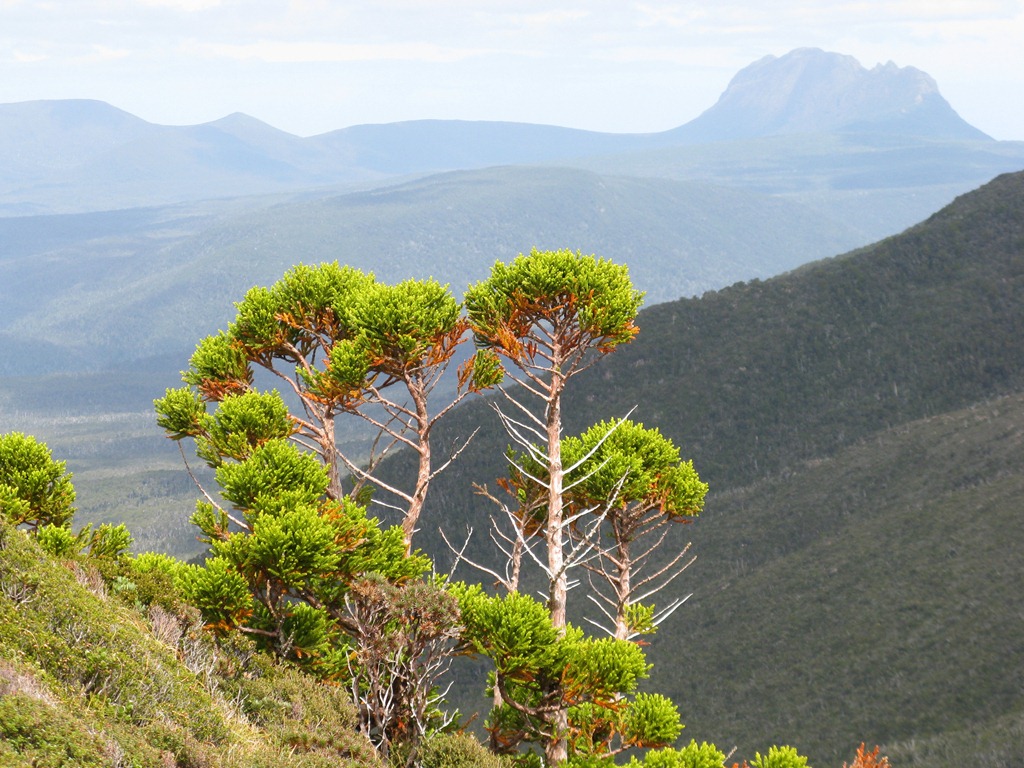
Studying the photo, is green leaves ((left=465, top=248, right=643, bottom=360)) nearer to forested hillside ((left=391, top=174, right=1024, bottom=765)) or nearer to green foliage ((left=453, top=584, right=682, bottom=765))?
green foliage ((left=453, top=584, right=682, bottom=765))

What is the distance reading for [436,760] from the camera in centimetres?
1931

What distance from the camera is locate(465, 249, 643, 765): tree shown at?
21844 mm

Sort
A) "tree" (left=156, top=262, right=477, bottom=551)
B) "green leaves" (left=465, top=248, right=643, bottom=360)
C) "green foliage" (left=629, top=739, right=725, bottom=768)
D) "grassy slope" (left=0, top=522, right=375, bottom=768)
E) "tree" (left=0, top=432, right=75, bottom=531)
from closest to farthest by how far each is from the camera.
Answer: "grassy slope" (left=0, top=522, right=375, bottom=768) < "green foliage" (left=629, top=739, right=725, bottom=768) < "green leaves" (left=465, top=248, right=643, bottom=360) < "tree" (left=156, top=262, right=477, bottom=551) < "tree" (left=0, top=432, right=75, bottom=531)

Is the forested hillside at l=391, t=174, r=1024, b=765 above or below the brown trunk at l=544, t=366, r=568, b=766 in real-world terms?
below

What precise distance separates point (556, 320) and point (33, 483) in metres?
14.6

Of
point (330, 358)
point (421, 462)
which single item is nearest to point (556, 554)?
point (421, 462)

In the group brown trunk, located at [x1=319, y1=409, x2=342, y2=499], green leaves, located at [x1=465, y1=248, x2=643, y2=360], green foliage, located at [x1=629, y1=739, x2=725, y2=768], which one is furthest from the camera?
brown trunk, located at [x1=319, y1=409, x2=342, y2=499]

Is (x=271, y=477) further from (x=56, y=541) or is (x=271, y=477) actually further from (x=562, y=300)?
(x=562, y=300)

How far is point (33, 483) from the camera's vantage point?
85.8ft

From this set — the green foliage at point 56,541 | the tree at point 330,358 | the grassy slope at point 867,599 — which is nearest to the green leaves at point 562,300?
the tree at point 330,358

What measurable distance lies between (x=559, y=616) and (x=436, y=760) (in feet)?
13.9

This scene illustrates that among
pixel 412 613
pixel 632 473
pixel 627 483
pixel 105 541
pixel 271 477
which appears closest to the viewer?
pixel 412 613

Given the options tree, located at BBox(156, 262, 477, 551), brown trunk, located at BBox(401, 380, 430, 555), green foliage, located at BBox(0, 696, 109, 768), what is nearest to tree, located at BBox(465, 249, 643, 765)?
tree, located at BBox(156, 262, 477, 551)

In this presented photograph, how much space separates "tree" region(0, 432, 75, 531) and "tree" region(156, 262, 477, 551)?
11.4ft
